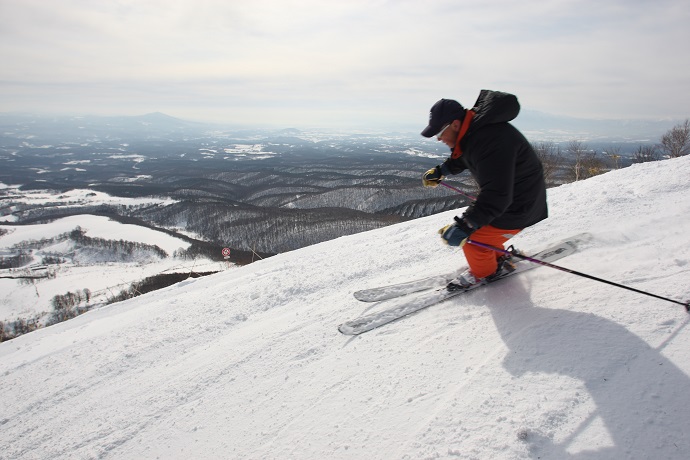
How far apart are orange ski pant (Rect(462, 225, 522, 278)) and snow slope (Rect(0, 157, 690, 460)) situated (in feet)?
0.95

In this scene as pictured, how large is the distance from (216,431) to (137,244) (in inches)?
4429

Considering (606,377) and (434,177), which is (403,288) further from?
(606,377)

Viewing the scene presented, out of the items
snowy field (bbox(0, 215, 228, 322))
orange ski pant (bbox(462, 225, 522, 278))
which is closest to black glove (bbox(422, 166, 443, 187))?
orange ski pant (bbox(462, 225, 522, 278))

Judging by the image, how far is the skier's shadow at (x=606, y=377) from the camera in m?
1.96

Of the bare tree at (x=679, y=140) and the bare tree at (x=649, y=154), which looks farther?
the bare tree at (x=649, y=154)

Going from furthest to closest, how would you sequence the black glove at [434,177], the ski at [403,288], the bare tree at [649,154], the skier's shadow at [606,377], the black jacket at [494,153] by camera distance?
1. the bare tree at [649,154]
2. the black glove at [434,177]
3. the ski at [403,288]
4. the black jacket at [494,153]
5. the skier's shadow at [606,377]

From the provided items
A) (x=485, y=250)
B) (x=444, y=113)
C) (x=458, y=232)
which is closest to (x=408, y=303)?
(x=485, y=250)

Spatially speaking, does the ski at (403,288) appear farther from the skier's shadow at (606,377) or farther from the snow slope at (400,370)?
the skier's shadow at (606,377)

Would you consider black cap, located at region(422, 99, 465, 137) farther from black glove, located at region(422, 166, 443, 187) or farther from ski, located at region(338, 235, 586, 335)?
ski, located at region(338, 235, 586, 335)

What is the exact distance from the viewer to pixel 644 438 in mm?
1959

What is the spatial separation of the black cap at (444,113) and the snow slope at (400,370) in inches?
77.0

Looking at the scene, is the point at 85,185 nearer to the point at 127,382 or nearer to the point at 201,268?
the point at 201,268

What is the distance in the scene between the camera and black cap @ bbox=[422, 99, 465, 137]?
130 inches

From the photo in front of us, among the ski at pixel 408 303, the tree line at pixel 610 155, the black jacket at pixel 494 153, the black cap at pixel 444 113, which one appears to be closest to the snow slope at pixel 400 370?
the ski at pixel 408 303
